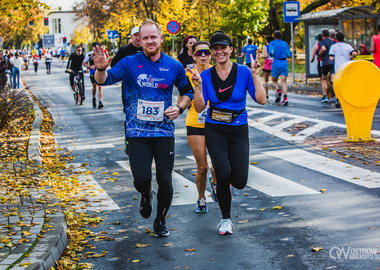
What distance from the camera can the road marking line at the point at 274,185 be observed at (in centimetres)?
795

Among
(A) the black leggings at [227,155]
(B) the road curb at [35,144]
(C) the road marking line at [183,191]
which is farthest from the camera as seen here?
(B) the road curb at [35,144]

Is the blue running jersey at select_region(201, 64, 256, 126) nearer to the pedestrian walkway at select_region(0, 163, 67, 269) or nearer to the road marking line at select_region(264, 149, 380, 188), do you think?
the pedestrian walkway at select_region(0, 163, 67, 269)

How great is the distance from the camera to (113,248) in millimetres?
5863

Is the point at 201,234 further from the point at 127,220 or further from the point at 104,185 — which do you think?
the point at 104,185

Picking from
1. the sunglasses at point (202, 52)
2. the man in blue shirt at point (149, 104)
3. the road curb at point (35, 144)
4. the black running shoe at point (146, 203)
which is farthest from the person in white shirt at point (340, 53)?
the man in blue shirt at point (149, 104)

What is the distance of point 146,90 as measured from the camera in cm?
592

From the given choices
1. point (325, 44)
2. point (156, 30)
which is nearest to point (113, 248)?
point (156, 30)

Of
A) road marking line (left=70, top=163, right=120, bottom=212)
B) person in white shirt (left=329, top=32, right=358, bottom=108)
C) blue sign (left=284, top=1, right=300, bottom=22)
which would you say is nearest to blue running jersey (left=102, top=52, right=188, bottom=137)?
road marking line (left=70, top=163, right=120, bottom=212)

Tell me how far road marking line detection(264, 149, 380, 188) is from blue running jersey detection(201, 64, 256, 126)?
271 cm

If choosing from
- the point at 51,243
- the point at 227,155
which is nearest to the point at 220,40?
the point at 227,155

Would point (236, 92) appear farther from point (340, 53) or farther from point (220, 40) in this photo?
point (340, 53)

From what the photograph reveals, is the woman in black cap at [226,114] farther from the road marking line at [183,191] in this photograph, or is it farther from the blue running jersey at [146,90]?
the road marking line at [183,191]

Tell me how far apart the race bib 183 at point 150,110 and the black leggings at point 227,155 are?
567 millimetres

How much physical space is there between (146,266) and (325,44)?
1507 centimetres
